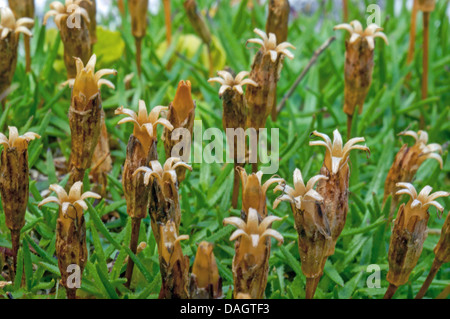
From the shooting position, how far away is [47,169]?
1940mm

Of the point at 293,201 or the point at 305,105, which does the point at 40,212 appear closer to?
the point at 293,201

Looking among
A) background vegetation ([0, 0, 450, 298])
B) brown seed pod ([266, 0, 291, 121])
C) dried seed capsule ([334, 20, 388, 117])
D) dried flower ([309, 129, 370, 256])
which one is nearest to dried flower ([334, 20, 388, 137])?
dried seed capsule ([334, 20, 388, 117])

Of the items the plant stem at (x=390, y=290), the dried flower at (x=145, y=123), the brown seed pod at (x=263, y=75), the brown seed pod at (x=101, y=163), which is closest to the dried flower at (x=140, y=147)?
the dried flower at (x=145, y=123)

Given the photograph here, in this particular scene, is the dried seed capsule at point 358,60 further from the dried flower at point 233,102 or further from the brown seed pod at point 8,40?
the brown seed pod at point 8,40

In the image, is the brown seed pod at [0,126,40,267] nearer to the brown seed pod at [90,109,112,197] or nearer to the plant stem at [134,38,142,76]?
the brown seed pod at [90,109,112,197]

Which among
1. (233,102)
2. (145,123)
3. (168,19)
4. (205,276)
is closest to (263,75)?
(233,102)

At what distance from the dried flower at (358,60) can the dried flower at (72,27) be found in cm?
75

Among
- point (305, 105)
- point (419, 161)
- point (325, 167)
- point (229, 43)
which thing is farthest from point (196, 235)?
point (229, 43)

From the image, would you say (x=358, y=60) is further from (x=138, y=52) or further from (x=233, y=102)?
(x=138, y=52)

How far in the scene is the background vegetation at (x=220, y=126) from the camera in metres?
1.66

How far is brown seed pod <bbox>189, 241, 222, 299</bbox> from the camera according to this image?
1.16 m

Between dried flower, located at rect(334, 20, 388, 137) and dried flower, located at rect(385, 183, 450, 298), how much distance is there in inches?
21.6
